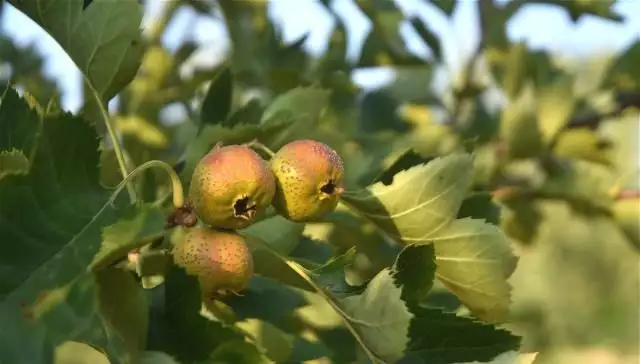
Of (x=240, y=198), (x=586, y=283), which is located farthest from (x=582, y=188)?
(x=586, y=283)

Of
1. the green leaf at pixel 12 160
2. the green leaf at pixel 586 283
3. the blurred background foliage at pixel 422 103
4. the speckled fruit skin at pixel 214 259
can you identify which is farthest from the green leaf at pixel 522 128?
the green leaf at pixel 586 283

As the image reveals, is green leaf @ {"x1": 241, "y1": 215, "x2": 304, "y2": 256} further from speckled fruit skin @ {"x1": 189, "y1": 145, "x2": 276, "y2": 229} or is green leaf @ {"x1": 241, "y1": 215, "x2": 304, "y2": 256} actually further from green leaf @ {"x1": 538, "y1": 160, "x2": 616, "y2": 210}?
green leaf @ {"x1": 538, "y1": 160, "x2": 616, "y2": 210}

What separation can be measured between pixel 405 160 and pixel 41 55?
3.54 feet

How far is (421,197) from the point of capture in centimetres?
79

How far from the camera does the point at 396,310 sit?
64cm

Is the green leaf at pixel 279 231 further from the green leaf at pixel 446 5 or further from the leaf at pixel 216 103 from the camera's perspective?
the green leaf at pixel 446 5

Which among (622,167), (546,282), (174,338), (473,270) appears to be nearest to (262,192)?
(174,338)

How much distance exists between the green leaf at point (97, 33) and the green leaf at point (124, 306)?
274mm

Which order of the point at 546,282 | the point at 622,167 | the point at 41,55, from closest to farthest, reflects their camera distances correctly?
1. the point at 622,167
2. the point at 41,55
3. the point at 546,282

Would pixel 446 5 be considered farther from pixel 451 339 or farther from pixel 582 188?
pixel 451 339

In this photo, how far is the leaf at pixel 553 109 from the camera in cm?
154

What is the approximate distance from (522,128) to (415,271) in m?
→ 0.86

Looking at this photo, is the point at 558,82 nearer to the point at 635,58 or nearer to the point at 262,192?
the point at 635,58

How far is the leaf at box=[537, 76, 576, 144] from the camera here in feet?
5.04
